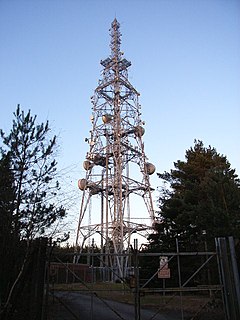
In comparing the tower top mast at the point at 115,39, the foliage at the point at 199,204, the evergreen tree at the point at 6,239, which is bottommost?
the evergreen tree at the point at 6,239

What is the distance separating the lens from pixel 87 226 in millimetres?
26547

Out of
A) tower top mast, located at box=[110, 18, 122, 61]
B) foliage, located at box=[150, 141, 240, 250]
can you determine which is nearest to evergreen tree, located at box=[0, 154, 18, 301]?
foliage, located at box=[150, 141, 240, 250]

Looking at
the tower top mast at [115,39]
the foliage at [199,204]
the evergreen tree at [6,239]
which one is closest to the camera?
the evergreen tree at [6,239]

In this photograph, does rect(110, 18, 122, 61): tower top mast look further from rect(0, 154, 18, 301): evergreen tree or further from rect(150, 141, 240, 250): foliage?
rect(0, 154, 18, 301): evergreen tree

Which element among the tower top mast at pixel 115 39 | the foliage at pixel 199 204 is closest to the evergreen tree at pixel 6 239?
the foliage at pixel 199 204

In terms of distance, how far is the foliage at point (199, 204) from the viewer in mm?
16109

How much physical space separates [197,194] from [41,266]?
14.2 m

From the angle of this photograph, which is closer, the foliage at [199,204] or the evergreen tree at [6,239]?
the evergreen tree at [6,239]

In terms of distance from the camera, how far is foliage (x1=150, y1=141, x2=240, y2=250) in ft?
52.9

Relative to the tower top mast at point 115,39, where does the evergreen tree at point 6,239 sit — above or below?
below

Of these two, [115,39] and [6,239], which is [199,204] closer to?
[6,239]

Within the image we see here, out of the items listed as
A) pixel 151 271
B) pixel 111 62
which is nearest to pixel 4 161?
pixel 151 271

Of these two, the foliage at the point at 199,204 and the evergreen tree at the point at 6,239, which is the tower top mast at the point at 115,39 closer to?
the foliage at the point at 199,204

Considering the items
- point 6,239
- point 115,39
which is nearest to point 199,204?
point 6,239
